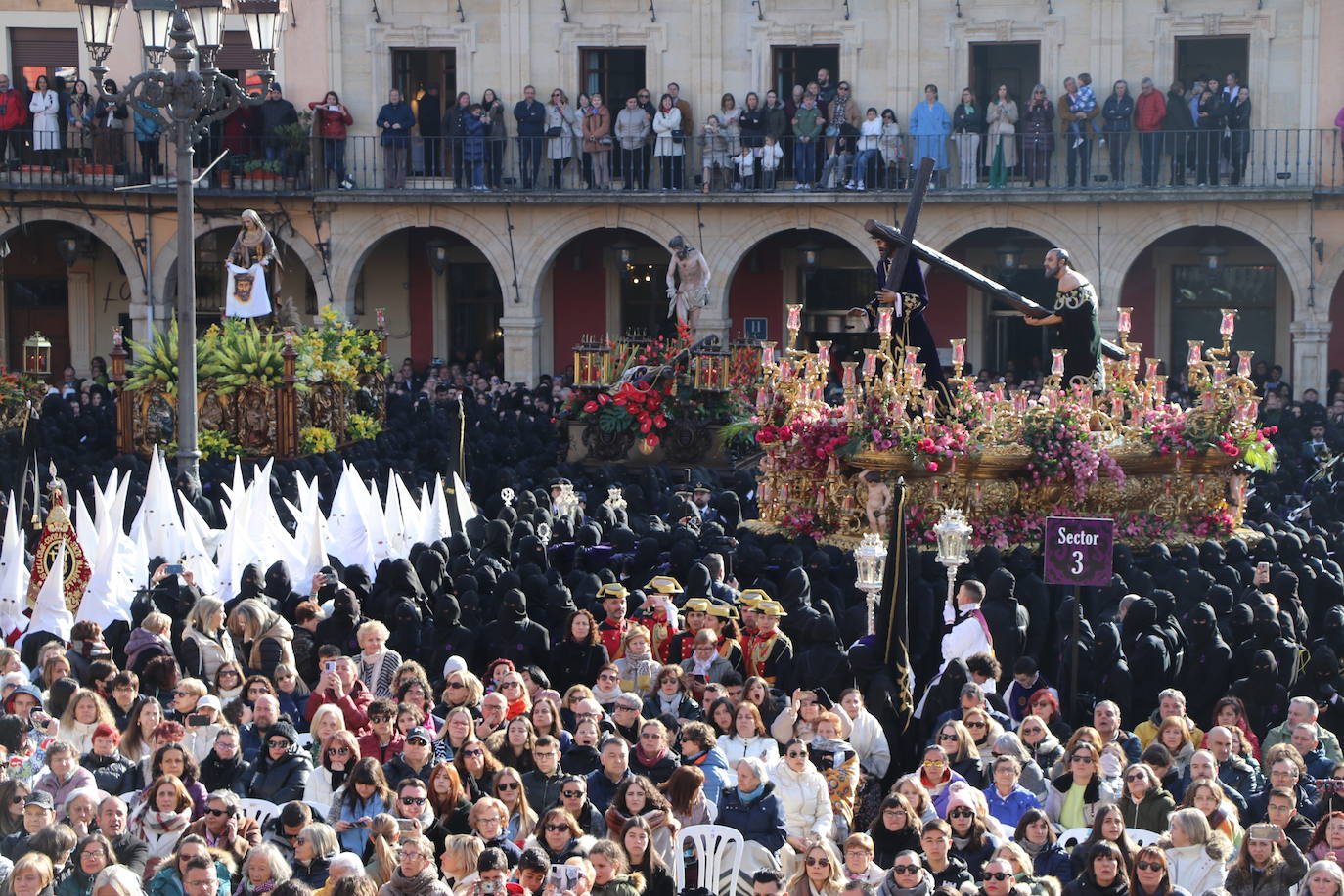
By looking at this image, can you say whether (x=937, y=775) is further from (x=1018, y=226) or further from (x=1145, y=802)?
(x=1018, y=226)

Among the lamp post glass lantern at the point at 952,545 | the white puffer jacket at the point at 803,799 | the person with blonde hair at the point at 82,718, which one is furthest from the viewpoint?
the lamp post glass lantern at the point at 952,545

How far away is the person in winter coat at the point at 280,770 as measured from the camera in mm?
10977

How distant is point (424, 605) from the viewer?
1527 centimetres

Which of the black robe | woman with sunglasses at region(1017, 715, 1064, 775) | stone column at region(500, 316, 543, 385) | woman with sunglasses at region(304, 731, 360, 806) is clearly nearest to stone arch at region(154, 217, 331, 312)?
stone column at region(500, 316, 543, 385)

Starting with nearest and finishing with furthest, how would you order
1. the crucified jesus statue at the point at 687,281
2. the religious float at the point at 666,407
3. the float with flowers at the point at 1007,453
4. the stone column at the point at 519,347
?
the float with flowers at the point at 1007,453 → the religious float at the point at 666,407 → the crucified jesus statue at the point at 687,281 → the stone column at the point at 519,347

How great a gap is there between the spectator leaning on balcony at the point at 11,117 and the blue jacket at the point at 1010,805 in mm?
21742

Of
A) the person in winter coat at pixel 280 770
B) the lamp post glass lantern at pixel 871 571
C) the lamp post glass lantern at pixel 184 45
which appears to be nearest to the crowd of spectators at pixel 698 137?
the lamp post glass lantern at pixel 184 45

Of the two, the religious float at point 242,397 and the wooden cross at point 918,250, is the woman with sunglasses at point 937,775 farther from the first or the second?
the religious float at point 242,397

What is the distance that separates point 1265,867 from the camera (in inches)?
384

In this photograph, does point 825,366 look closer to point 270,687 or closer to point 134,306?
point 270,687

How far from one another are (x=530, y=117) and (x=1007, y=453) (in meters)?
12.4

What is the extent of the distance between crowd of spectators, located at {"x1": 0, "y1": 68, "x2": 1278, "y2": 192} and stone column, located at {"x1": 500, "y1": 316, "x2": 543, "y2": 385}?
64.5 inches

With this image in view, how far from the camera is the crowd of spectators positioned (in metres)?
28.1

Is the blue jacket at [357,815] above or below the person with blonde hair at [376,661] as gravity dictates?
below
